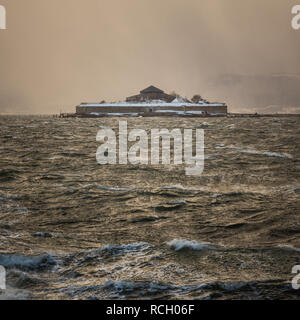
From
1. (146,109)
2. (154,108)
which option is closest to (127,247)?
(146,109)

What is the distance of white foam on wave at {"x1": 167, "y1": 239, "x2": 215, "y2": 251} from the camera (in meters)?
4.77

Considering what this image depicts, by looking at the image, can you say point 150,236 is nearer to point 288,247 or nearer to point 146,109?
point 288,247

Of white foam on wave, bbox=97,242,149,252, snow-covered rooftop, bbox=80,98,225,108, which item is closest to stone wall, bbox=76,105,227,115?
snow-covered rooftop, bbox=80,98,225,108

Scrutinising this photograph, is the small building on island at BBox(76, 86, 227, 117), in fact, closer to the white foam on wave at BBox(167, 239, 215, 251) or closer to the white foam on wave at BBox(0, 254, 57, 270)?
the white foam on wave at BBox(167, 239, 215, 251)

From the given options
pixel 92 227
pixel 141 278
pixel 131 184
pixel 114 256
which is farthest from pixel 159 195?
pixel 141 278

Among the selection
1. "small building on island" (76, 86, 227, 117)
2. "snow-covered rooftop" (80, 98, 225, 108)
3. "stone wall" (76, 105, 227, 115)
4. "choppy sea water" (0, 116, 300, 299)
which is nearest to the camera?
"choppy sea water" (0, 116, 300, 299)

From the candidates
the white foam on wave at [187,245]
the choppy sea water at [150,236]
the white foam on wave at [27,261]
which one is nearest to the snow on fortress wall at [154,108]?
the choppy sea water at [150,236]

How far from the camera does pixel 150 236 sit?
5301 millimetres

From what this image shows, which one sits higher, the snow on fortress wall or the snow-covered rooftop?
the snow-covered rooftop

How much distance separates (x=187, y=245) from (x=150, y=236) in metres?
0.72

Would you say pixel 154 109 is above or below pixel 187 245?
above

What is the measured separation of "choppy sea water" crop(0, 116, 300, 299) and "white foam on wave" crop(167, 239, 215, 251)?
2 centimetres

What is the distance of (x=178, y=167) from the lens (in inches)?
491
